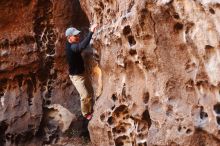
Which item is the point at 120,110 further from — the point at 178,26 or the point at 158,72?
the point at 178,26

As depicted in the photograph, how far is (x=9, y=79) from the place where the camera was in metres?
7.38

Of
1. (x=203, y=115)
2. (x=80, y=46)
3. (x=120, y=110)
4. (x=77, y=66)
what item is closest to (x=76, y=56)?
(x=77, y=66)

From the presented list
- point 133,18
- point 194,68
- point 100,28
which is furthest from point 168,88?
point 100,28

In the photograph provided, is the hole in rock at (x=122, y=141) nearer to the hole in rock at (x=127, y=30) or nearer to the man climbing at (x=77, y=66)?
the man climbing at (x=77, y=66)

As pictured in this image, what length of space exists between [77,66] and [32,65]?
140 cm

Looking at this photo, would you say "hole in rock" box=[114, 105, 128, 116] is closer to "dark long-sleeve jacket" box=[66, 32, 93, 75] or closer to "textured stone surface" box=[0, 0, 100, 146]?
"dark long-sleeve jacket" box=[66, 32, 93, 75]

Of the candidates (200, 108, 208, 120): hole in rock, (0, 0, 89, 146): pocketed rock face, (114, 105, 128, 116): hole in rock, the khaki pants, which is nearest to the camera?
(200, 108, 208, 120): hole in rock

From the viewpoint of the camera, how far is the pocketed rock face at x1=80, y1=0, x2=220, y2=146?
149 inches

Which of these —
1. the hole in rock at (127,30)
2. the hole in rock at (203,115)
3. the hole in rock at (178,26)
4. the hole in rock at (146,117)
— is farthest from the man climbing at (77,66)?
the hole in rock at (203,115)

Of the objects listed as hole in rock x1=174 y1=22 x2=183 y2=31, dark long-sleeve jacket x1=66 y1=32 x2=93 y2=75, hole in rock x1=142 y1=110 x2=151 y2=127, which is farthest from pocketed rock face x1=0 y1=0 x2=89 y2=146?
hole in rock x1=174 y1=22 x2=183 y2=31

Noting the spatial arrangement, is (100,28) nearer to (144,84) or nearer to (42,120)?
(144,84)

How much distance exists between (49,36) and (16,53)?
0.62m

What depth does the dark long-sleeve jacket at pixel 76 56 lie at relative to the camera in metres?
5.84

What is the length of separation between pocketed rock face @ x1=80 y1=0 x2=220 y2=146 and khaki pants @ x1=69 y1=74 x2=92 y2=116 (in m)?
0.60
